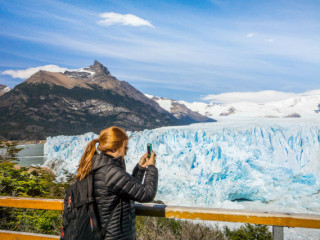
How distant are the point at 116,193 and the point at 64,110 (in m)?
99.2

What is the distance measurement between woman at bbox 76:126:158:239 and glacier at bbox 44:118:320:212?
1063cm

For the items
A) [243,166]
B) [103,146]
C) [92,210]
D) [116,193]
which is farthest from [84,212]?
[243,166]

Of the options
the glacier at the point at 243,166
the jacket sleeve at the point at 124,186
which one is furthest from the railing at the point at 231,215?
the glacier at the point at 243,166

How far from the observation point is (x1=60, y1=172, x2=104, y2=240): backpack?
4.99 ft

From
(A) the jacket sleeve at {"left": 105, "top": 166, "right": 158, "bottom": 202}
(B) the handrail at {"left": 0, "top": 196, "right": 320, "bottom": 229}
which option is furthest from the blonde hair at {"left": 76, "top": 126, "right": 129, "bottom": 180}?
(B) the handrail at {"left": 0, "top": 196, "right": 320, "bottom": 229}

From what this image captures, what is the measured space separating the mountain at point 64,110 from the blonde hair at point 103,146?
75.4m

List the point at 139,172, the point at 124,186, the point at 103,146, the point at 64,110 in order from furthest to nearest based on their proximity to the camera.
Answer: the point at 64,110 < the point at 139,172 < the point at 103,146 < the point at 124,186

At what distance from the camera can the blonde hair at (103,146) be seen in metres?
1.56

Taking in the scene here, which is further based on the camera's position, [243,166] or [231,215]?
[243,166]

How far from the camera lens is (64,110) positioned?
95875mm

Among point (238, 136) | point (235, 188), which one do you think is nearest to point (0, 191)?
point (235, 188)

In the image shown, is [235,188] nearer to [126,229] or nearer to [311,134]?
[311,134]

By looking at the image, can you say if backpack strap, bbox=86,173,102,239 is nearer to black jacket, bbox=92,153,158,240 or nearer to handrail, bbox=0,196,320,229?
black jacket, bbox=92,153,158,240

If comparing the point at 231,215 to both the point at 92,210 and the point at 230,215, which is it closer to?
the point at 230,215
